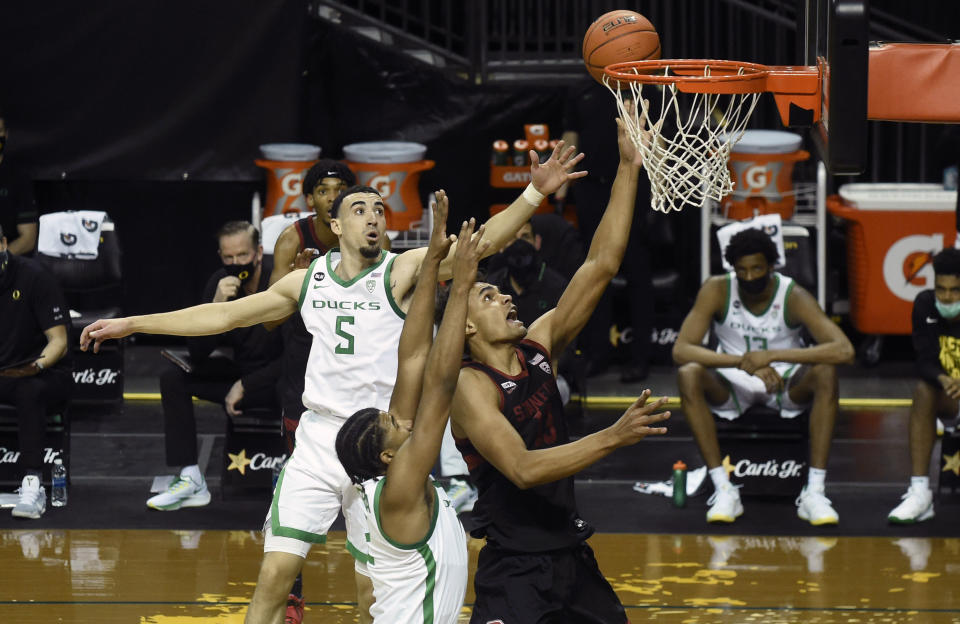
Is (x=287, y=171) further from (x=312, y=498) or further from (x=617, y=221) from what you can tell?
(x=617, y=221)

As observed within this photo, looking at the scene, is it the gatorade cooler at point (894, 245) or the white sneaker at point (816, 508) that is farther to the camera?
the gatorade cooler at point (894, 245)

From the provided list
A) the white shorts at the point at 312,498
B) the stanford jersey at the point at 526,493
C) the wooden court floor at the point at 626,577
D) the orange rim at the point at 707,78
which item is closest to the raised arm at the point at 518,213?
the orange rim at the point at 707,78

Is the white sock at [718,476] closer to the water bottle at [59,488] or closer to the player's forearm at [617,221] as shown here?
the player's forearm at [617,221]

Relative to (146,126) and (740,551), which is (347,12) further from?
(740,551)

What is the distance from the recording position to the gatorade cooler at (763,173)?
34.6 feet

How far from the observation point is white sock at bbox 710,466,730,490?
Answer: 8125 mm

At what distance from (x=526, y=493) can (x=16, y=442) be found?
4194 millimetres

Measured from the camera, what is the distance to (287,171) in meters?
10.6

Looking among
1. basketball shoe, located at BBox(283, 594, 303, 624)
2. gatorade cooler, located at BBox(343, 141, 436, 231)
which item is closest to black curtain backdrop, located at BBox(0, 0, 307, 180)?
gatorade cooler, located at BBox(343, 141, 436, 231)

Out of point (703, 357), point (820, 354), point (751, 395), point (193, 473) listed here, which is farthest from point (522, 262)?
point (193, 473)

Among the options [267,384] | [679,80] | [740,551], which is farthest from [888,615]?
[267,384]

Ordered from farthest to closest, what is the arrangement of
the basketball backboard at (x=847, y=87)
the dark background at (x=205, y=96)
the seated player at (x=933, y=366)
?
the dark background at (x=205, y=96), the seated player at (x=933, y=366), the basketball backboard at (x=847, y=87)

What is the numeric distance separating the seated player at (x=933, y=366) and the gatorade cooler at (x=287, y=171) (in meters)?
4.34

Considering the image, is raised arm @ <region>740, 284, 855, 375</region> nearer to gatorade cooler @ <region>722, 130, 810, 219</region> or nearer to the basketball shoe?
gatorade cooler @ <region>722, 130, 810, 219</region>
